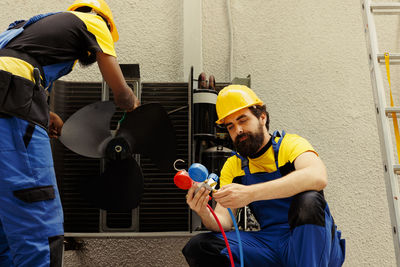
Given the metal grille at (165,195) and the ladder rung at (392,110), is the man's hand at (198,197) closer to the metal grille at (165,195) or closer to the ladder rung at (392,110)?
the metal grille at (165,195)

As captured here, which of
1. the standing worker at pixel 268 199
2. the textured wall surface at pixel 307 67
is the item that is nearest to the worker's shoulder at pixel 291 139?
the standing worker at pixel 268 199

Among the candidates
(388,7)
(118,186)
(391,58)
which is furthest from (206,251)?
(388,7)

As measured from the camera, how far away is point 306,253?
1.62m

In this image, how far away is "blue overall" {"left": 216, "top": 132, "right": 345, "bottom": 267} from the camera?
5.34ft

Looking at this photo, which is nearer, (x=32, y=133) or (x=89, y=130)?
(x=32, y=133)

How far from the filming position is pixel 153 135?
→ 7.83 feet

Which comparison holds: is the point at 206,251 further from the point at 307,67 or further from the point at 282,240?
the point at 307,67

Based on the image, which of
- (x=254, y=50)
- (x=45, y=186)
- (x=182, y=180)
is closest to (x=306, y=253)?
(x=182, y=180)

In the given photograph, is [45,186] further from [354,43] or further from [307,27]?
[354,43]

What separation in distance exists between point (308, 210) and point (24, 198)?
4.45 feet

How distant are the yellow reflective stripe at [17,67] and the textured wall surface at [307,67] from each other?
1.79 meters

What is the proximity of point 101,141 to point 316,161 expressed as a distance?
1477mm

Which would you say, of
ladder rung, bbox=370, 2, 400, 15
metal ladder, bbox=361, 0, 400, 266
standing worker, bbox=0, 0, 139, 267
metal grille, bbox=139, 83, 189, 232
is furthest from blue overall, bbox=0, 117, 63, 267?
ladder rung, bbox=370, 2, 400, 15

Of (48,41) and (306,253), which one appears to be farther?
(48,41)
